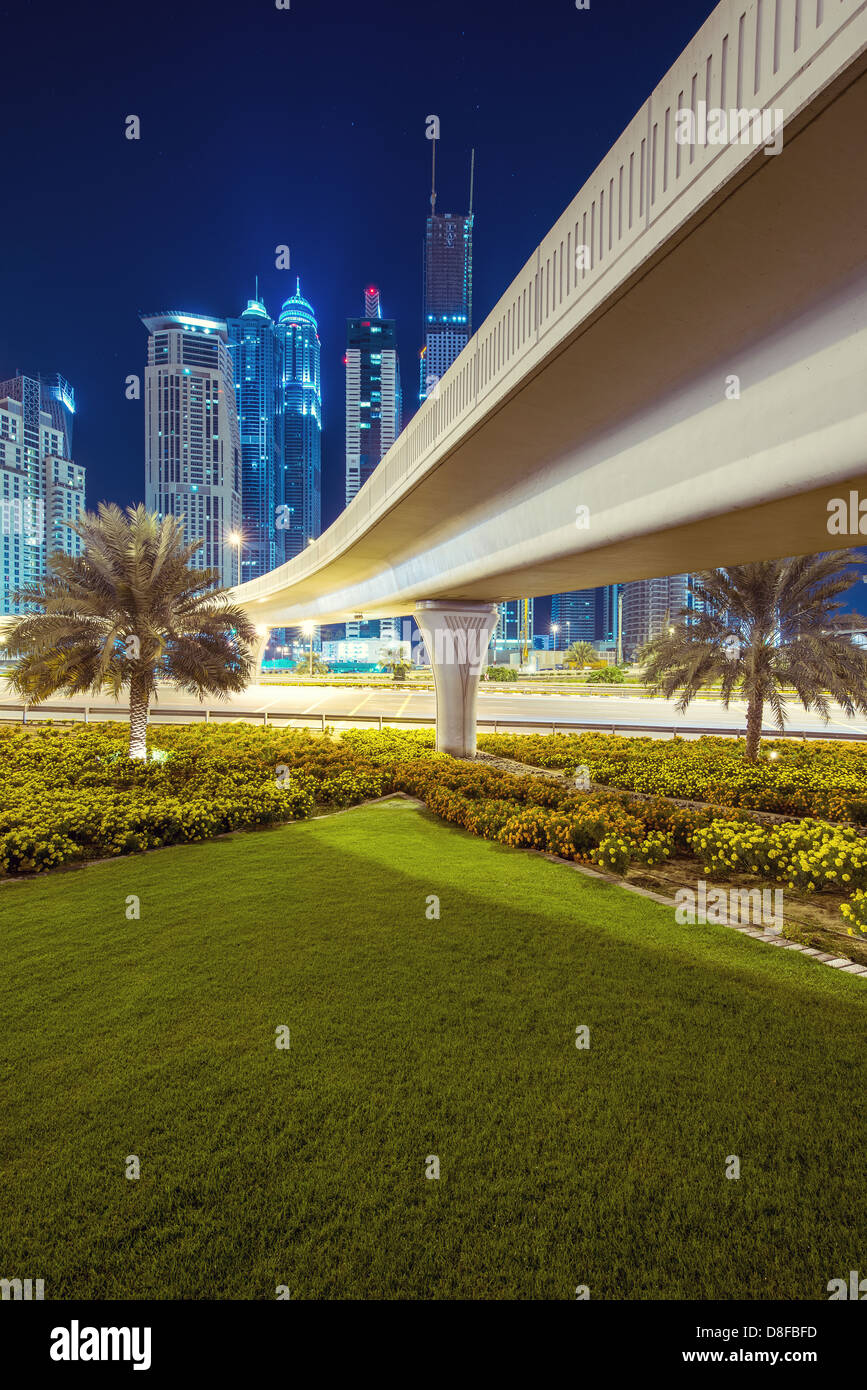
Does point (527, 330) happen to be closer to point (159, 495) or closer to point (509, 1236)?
point (509, 1236)

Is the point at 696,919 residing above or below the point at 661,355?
below

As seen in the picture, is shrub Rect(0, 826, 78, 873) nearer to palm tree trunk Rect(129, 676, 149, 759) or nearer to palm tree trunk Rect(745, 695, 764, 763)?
palm tree trunk Rect(129, 676, 149, 759)

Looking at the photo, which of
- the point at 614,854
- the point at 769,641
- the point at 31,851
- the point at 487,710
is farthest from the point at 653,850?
the point at 487,710

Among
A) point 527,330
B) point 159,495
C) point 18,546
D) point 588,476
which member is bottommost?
point 588,476

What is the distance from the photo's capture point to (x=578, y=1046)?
4078mm

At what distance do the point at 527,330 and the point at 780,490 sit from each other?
322 cm

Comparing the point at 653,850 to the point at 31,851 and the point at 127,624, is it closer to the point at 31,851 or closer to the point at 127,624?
the point at 31,851

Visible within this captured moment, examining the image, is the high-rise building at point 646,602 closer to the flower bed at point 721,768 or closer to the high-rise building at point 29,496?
the high-rise building at point 29,496

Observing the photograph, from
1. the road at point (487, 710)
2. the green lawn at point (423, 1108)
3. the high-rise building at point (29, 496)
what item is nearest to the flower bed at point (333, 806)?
the green lawn at point (423, 1108)

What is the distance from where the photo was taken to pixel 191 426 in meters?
149

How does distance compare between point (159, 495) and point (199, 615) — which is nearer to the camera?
point (199, 615)

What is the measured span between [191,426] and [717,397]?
548 ft

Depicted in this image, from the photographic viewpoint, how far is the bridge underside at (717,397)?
4.12 meters
